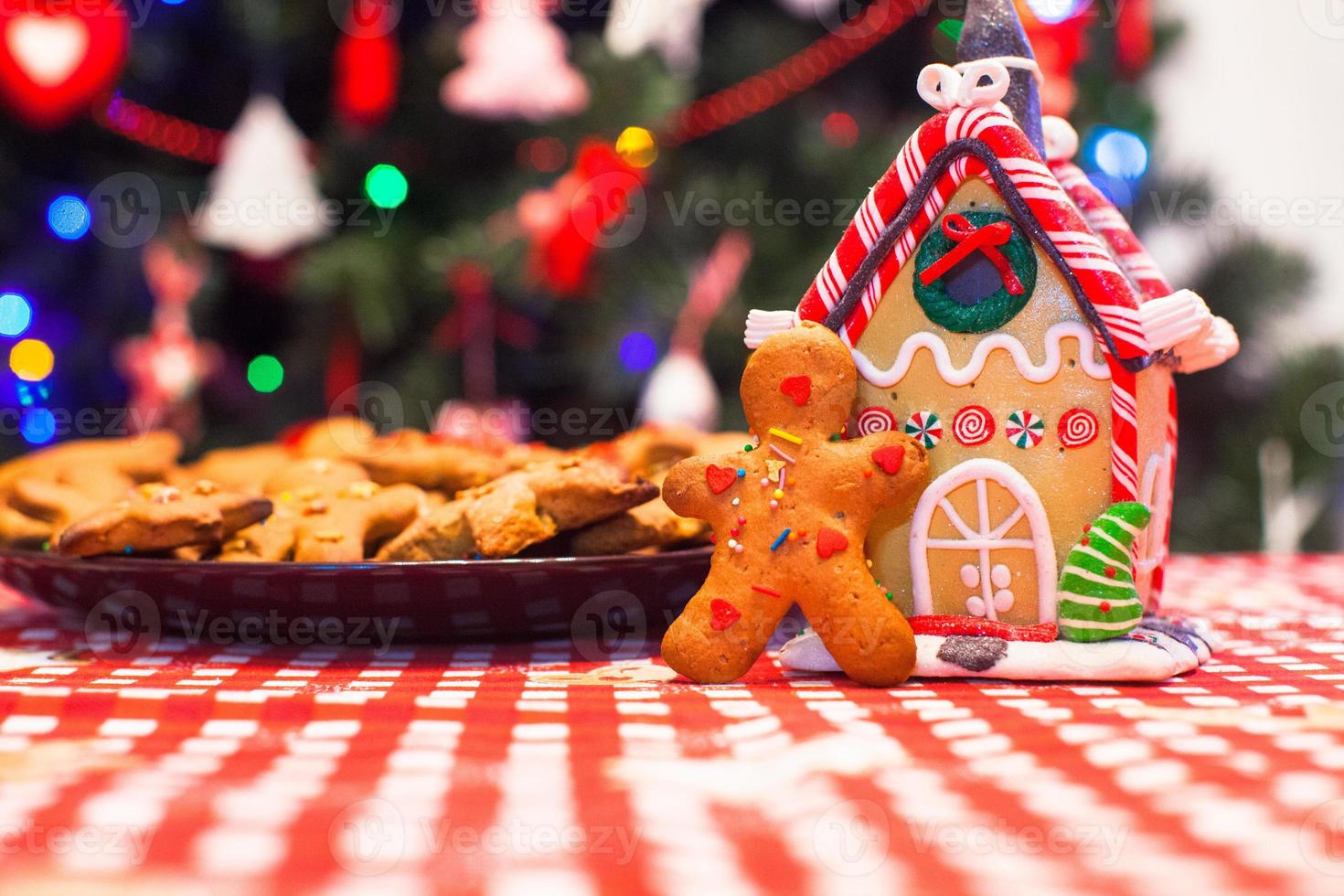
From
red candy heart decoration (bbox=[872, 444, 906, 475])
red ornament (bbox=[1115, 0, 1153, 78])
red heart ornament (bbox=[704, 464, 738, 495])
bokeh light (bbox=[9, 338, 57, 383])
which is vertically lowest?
red heart ornament (bbox=[704, 464, 738, 495])

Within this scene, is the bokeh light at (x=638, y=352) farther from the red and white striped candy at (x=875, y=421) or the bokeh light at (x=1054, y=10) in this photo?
the red and white striped candy at (x=875, y=421)

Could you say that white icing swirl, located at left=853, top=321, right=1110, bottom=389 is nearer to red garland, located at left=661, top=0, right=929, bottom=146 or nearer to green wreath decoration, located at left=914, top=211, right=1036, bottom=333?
green wreath decoration, located at left=914, top=211, right=1036, bottom=333

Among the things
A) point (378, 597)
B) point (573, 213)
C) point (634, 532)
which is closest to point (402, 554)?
point (378, 597)

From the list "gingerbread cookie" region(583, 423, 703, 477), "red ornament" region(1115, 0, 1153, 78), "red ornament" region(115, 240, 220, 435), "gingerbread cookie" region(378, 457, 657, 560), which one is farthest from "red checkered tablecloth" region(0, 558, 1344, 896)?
"red ornament" region(1115, 0, 1153, 78)

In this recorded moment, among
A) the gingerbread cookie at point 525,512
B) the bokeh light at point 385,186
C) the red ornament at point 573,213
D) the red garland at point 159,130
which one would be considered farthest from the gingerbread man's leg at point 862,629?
the red garland at point 159,130

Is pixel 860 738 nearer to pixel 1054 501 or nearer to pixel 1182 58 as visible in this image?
pixel 1054 501

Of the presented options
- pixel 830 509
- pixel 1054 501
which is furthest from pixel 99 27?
Answer: pixel 1054 501
